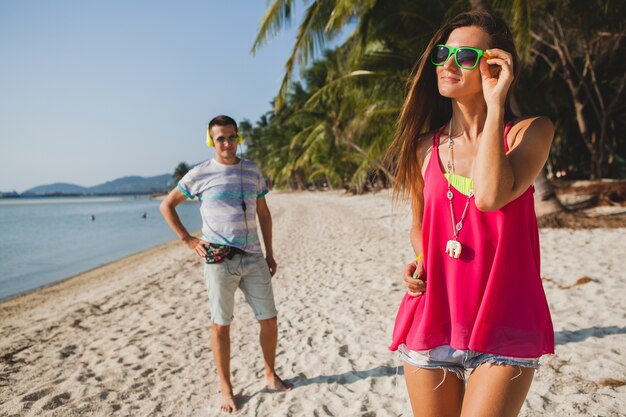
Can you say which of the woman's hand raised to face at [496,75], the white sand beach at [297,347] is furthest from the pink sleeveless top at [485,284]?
the white sand beach at [297,347]

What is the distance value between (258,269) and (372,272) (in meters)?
4.36

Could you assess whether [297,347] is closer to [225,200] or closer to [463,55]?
[225,200]

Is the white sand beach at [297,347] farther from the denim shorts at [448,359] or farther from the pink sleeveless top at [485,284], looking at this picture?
the pink sleeveless top at [485,284]

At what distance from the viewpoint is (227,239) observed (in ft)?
10.2

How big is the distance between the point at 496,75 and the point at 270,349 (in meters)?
2.79

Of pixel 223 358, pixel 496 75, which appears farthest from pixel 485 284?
pixel 223 358

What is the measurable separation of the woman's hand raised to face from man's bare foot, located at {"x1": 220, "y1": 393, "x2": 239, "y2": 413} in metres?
2.96

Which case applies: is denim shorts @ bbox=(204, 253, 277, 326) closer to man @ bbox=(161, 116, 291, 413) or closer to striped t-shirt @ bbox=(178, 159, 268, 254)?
man @ bbox=(161, 116, 291, 413)

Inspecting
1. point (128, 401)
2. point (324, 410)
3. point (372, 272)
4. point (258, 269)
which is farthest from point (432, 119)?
point (372, 272)

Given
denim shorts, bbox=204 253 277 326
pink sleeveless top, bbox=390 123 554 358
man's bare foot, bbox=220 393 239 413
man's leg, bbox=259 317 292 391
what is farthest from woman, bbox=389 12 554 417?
man's bare foot, bbox=220 393 239 413

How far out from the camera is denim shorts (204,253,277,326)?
10.1 feet

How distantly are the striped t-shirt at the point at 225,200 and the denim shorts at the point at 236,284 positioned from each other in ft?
0.37

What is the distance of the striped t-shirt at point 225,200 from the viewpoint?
3.12 meters

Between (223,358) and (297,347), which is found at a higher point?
(223,358)
